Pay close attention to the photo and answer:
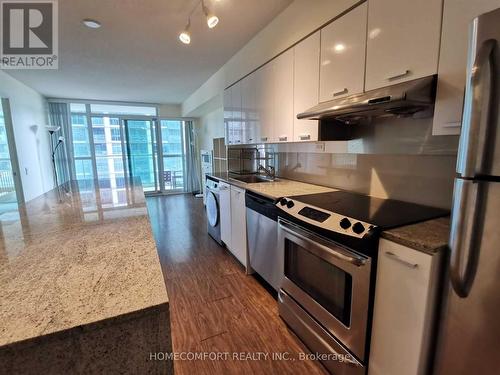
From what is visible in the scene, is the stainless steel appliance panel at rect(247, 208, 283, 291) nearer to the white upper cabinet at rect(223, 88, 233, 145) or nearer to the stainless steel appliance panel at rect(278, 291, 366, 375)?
the stainless steel appliance panel at rect(278, 291, 366, 375)

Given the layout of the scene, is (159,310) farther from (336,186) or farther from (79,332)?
(336,186)

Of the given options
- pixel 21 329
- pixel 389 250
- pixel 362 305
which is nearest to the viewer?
pixel 21 329

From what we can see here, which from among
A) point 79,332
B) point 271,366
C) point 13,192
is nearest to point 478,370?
point 271,366

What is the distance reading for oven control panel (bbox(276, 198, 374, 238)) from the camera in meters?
1.25

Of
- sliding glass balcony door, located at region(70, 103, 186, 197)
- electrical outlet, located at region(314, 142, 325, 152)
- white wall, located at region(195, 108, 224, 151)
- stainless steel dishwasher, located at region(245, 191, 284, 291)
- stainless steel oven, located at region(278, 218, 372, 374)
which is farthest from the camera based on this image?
sliding glass balcony door, located at region(70, 103, 186, 197)

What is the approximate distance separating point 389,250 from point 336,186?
1.14 meters

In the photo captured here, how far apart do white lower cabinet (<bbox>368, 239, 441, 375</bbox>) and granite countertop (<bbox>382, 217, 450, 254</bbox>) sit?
28mm

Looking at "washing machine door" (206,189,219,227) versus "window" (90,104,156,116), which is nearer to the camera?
"washing machine door" (206,189,219,227)

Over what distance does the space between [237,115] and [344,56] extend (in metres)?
1.86

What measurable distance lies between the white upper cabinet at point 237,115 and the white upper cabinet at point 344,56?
60.2 inches

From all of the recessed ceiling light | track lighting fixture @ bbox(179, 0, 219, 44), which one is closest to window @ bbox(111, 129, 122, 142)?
the recessed ceiling light

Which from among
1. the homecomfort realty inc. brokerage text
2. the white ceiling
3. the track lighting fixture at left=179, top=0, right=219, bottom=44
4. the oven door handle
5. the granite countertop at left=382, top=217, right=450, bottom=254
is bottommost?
the homecomfort realty inc. brokerage text

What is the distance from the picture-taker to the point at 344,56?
1639 millimetres

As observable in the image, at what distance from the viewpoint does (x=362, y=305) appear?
1269 millimetres
